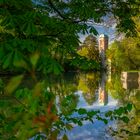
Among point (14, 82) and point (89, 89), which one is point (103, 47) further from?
point (14, 82)

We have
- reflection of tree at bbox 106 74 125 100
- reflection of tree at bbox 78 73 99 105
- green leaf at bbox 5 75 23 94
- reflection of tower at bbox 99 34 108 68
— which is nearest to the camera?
green leaf at bbox 5 75 23 94

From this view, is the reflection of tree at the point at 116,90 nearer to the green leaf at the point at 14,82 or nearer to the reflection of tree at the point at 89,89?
the reflection of tree at the point at 89,89

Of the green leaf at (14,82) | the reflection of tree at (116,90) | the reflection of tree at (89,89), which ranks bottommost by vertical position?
the reflection of tree at (89,89)

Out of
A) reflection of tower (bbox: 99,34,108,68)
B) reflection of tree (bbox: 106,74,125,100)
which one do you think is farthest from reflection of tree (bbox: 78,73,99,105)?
reflection of tower (bbox: 99,34,108,68)

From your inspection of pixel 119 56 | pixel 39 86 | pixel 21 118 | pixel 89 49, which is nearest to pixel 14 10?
pixel 21 118

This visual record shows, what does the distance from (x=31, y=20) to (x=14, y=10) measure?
0.65m

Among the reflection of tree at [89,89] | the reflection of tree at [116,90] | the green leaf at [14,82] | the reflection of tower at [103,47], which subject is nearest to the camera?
the green leaf at [14,82]

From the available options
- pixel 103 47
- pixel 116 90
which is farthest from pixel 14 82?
pixel 103 47

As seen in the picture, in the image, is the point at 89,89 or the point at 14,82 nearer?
the point at 14,82

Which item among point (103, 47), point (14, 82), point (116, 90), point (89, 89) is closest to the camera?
point (14, 82)

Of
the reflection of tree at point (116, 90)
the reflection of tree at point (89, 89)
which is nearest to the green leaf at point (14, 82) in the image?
the reflection of tree at point (89, 89)

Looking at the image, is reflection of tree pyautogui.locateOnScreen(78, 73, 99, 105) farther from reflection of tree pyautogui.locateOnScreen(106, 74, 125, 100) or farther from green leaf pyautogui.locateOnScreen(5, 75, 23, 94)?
green leaf pyautogui.locateOnScreen(5, 75, 23, 94)

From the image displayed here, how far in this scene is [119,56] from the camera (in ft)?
236

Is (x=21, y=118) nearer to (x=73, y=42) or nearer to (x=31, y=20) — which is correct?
(x=31, y=20)
